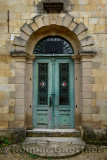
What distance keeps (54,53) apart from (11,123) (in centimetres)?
287

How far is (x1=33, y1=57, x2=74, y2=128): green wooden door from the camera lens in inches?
226

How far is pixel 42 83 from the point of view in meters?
5.84

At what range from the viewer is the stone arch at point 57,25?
536 cm

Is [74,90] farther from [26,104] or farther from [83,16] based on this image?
[83,16]

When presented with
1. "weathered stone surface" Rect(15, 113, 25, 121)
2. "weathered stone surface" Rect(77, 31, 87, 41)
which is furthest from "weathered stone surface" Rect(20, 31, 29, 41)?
"weathered stone surface" Rect(15, 113, 25, 121)

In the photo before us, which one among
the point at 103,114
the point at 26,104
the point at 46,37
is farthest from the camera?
the point at 46,37

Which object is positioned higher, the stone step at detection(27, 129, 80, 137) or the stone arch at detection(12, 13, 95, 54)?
the stone arch at detection(12, 13, 95, 54)

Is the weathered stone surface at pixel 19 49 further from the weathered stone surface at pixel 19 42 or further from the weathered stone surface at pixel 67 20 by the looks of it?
the weathered stone surface at pixel 67 20

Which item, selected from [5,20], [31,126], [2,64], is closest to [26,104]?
[31,126]

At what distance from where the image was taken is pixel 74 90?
5.76 metres

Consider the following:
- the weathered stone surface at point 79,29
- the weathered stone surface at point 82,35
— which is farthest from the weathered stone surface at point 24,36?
the weathered stone surface at point 82,35

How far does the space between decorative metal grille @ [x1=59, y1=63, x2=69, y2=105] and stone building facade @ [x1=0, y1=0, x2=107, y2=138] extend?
45cm

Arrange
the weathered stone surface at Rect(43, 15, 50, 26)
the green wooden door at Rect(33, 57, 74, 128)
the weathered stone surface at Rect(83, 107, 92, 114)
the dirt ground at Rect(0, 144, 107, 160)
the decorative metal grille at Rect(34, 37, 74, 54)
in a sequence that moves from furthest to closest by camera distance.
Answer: the decorative metal grille at Rect(34, 37, 74, 54) < the green wooden door at Rect(33, 57, 74, 128) < the weathered stone surface at Rect(43, 15, 50, 26) < the weathered stone surface at Rect(83, 107, 92, 114) < the dirt ground at Rect(0, 144, 107, 160)

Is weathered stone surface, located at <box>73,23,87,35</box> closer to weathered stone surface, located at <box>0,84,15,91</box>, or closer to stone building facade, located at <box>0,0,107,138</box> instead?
stone building facade, located at <box>0,0,107,138</box>
